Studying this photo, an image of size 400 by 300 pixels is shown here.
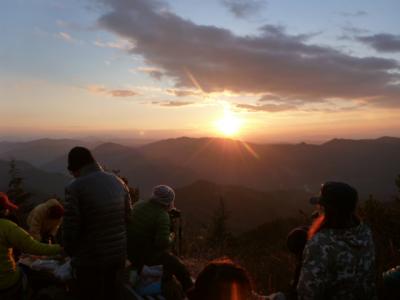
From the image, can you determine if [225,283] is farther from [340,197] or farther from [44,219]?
[44,219]

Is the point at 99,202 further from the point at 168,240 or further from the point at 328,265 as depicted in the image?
the point at 328,265

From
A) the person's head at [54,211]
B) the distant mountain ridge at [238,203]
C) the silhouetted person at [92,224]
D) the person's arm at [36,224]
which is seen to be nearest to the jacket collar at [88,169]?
the silhouetted person at [92,224]

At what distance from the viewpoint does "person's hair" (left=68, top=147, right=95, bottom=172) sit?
4.09m

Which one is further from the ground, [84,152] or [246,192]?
[84,152]

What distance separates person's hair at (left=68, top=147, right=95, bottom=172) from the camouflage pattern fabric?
234cm

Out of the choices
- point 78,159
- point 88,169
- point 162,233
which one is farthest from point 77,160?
point 162,233

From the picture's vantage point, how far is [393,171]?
19225 cm

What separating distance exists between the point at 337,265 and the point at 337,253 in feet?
0.36

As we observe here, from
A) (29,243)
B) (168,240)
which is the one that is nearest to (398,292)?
(168,240)

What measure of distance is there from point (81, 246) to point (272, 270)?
4.07m

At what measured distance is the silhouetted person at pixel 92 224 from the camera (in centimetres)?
397

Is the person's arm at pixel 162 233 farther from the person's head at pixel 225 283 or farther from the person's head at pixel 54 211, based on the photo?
the person's head at pixel 225 283

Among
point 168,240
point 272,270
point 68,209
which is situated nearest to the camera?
point 68,209

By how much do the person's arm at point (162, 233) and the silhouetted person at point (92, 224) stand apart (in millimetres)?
947
